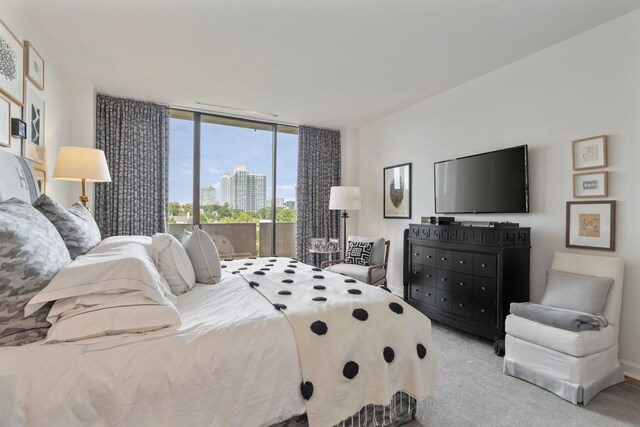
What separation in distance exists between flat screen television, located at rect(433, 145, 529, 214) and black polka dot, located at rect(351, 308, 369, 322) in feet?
7.25

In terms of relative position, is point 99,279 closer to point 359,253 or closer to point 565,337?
point 565,337

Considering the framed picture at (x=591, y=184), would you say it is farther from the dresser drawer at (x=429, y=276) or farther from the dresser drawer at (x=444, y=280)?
the dresser drawer at (x=429, y=276)

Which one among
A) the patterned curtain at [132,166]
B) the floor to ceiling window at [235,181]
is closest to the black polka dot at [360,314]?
the patterned curtain at [132,166]

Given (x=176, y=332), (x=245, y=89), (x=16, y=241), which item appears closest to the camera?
(x=16, y=241)

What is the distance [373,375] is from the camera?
1570mm

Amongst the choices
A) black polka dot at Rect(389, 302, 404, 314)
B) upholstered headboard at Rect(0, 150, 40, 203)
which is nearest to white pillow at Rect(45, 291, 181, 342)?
upholstered headboard at Rect(0, 150, 40, 203)

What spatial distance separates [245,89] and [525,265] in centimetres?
348

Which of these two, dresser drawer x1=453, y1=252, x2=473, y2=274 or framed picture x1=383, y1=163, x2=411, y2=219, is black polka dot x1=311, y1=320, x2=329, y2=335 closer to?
dresser drawer x1=453, y1=252, x2=473, y2=274

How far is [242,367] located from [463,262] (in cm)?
248

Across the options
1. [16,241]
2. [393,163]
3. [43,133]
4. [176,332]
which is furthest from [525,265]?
[43,133]

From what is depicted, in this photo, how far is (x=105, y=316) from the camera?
1233 millimetres

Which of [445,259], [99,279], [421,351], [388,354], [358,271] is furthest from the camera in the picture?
[358,271]

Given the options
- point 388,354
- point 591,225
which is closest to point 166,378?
point 388,354

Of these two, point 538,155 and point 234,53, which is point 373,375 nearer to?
point 538,155
